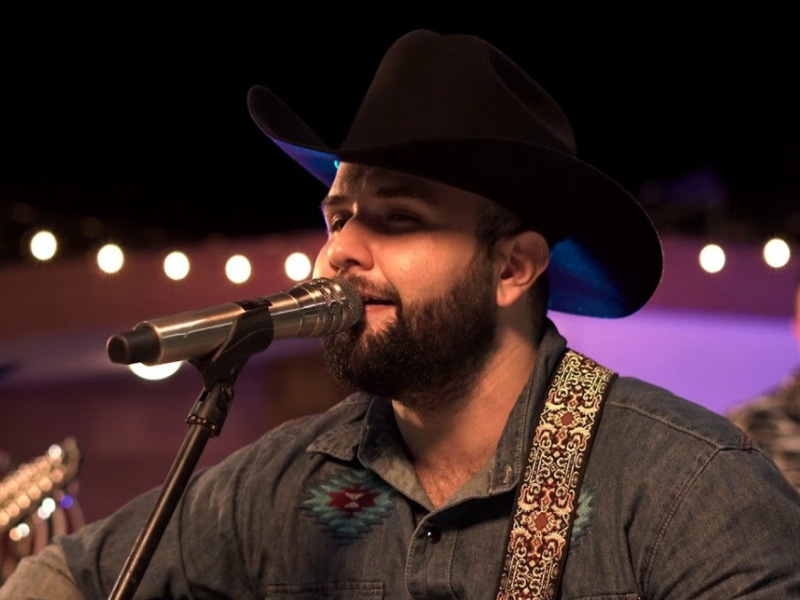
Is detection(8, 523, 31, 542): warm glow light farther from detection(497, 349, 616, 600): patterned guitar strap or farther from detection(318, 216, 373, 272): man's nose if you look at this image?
detection(497, 349, 616, 600): patterned guitar strap

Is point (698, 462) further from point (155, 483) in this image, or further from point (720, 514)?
point (155, 483)

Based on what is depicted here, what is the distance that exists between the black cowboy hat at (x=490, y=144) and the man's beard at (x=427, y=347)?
17 cm

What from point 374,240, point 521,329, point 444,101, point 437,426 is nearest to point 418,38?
point 444,101

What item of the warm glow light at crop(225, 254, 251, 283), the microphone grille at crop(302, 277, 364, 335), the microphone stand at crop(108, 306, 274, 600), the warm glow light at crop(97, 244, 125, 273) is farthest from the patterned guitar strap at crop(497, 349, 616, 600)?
the warm glow light at crop(225, 254, 251, 283)

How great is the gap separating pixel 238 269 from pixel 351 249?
2.83m

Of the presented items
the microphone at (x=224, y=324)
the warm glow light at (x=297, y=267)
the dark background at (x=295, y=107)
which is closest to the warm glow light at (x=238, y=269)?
the warm glow light at (x=297, y=267)

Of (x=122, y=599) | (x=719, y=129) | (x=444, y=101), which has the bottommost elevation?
(x=122, y=599)

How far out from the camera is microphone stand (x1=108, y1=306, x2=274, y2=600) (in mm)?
1561

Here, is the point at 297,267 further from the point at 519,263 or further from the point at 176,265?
the point at 519,263

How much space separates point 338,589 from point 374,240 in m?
0.66

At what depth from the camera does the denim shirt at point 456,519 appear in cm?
179

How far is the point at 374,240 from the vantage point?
2.04 metres

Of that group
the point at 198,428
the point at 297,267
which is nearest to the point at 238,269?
the point at 297,267

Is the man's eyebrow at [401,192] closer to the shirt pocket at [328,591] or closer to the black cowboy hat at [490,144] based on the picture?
the black cowboy hat at [490,144]
